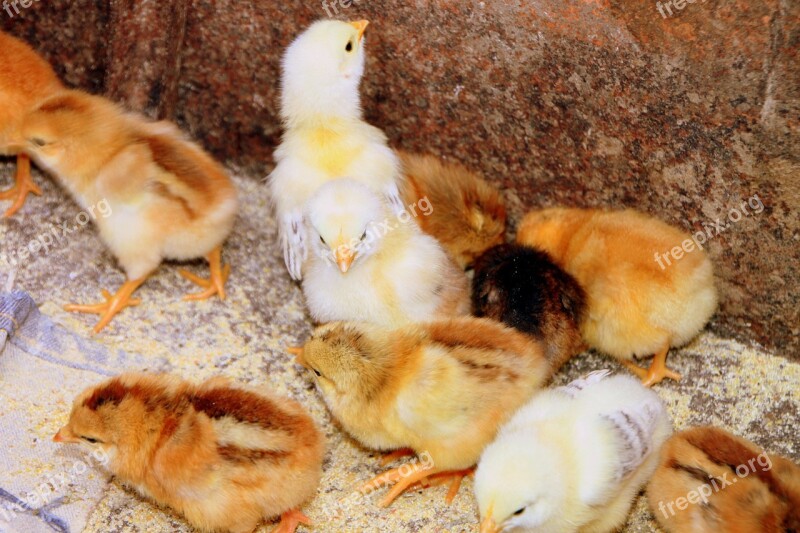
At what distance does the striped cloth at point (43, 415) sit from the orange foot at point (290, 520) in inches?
17.1

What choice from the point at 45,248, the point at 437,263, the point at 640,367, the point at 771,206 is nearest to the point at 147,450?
the point at 437,263

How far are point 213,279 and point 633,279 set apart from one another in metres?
1.21

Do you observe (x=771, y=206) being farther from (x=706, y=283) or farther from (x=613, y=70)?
(x=613, y=70)

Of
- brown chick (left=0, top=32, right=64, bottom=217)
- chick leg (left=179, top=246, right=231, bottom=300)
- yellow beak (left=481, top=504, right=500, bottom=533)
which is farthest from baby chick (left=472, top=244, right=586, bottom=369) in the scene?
brown chick (left=0, top=32, right=64, bottom=217)

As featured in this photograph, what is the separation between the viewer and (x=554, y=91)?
8.47 ft

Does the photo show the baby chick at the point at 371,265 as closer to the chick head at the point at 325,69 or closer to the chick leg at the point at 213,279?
the chick head at the point at 325,69

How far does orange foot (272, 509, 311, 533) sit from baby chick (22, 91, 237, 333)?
2.65 feet

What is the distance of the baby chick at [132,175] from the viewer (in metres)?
2.55

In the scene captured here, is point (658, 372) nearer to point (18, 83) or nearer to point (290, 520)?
point (290, 520)

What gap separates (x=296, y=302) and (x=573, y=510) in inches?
44.4

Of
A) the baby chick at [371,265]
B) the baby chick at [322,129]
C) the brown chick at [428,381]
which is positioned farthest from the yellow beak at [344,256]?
the baby chick at [322,129]

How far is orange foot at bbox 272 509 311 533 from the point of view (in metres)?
2.29

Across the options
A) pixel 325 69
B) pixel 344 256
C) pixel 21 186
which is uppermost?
pixel 325 69

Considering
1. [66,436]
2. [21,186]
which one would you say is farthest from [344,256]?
[21,186]
